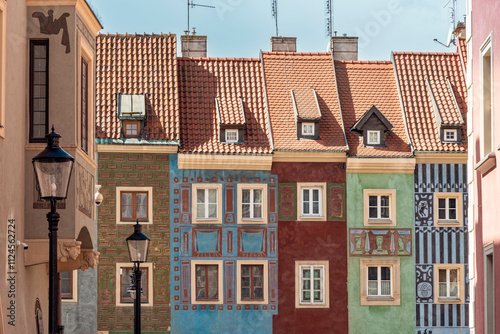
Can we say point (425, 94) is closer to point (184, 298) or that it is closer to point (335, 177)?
point (335, 177)

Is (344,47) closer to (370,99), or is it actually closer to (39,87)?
(370,99)

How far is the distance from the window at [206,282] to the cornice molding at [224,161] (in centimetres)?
299

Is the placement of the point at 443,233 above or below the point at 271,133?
below

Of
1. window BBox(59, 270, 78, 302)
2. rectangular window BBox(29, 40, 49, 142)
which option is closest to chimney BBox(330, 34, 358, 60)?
window BBox(59, 270, 78, 302)

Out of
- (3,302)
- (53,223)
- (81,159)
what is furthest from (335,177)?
(53,223)

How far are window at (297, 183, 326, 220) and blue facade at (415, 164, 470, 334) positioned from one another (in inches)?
117

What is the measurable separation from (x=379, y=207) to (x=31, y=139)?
2136cm

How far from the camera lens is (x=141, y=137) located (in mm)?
36562

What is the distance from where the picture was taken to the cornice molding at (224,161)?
3666 centimetres

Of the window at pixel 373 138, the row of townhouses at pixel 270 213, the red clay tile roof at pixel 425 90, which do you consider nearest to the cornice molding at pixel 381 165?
the row of townhouses at pixel 270 213

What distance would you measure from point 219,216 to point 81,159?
1845cm

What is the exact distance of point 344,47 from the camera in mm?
41875

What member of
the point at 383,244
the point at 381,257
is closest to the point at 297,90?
the point at 383,244

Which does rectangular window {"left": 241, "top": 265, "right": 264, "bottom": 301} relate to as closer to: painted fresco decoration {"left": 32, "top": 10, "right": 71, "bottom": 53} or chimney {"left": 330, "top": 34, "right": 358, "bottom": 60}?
chimney {"left": 330, "top": 34, "right": 358, "bottom": 60}
